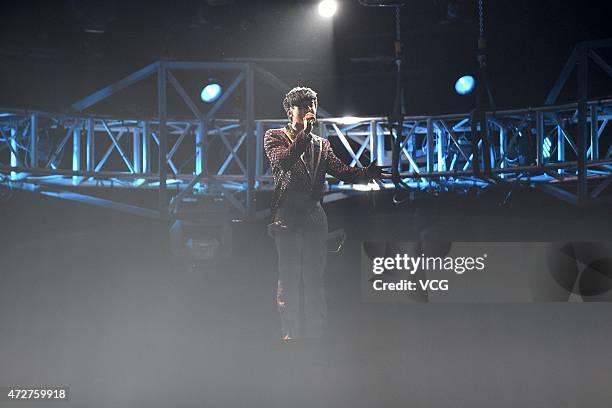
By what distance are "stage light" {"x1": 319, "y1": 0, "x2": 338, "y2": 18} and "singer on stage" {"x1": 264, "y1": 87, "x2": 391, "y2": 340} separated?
1.03 metres

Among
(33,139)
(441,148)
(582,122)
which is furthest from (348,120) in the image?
(33,139)

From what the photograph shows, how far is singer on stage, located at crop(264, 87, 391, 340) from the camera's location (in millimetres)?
3793

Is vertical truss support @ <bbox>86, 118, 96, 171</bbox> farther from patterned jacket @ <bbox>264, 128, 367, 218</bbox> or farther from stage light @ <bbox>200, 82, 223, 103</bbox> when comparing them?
patterned jacket @ <bbox>264, 128, 367, 218</bbox>

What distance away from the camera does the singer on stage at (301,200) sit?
379 centimetres

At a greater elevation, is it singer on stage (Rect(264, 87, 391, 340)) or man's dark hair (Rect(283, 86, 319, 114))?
man's dark hair (Rect(283, 86, 319, 114))

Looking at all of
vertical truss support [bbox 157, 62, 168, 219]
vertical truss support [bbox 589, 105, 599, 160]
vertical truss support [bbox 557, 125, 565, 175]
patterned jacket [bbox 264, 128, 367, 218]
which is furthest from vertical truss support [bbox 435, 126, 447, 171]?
vertical truss support [bbox 157, 62, 168, 219]

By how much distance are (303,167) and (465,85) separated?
6.75 ft

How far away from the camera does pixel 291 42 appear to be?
4.74m

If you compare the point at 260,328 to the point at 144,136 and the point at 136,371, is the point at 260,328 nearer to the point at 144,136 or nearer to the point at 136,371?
the point at 136,371

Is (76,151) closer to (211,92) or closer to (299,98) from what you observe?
(211,92)

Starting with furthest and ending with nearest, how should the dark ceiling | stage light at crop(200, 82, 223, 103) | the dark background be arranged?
stage light at crop(200, 82, 223, 103)
the dark ceiling
the dark background

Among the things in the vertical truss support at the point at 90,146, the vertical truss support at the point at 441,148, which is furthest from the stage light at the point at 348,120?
the vertical truss support at the point at 90,146

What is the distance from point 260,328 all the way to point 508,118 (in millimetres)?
2150

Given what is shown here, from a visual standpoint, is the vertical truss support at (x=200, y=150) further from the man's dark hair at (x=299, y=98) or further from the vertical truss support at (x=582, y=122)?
the vertical truss support at (x=582, y=122)
